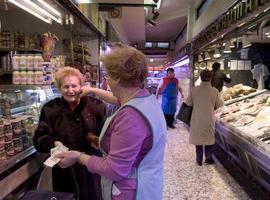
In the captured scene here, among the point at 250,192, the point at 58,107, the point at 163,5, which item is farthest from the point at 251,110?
the point at 163,5

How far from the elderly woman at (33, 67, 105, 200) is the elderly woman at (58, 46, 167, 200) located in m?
0.67

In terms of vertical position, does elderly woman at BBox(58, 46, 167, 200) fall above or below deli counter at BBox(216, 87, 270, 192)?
above

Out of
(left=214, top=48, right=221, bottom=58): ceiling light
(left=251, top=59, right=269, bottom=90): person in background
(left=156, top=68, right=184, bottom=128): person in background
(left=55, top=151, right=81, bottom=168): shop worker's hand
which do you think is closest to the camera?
(left=55, top=151, right=81, bottom=168): shop worker's hand

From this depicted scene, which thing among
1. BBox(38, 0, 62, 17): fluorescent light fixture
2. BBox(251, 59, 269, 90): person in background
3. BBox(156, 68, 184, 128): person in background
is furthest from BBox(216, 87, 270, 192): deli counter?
BBox(38, 0, 62, 17): fluorescent light fixture

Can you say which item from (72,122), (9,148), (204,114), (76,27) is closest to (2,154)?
(9,148)

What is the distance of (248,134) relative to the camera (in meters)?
3.94

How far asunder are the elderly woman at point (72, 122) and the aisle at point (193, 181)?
1.63 meters

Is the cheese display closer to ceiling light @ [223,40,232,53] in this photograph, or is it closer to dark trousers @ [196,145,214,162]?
dark trousers @ [196,145,214,162]

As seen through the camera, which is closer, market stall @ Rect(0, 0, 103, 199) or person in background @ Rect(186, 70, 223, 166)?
market stall @ Rect(0, 0, 103, 199)

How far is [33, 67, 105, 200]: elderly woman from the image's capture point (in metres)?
2.33

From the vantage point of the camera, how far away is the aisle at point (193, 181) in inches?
151

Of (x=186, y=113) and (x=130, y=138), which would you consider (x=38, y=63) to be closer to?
(x=130, y=138)

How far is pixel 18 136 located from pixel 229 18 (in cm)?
366

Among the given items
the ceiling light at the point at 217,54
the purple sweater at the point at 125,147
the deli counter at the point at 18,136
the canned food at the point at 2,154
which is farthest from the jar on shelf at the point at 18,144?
the ceiling light at the point at 217,54
